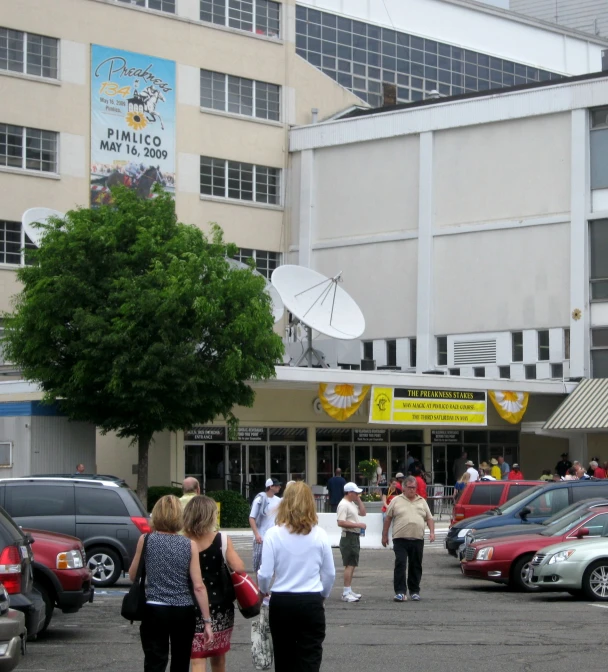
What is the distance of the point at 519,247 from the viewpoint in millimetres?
49438

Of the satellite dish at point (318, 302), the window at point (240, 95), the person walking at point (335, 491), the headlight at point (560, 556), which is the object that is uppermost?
the window at point (240, 95)

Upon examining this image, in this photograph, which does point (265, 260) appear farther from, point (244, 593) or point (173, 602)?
point (173, 602)

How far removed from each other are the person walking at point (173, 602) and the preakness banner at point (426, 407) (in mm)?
33313

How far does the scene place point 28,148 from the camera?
47.6m

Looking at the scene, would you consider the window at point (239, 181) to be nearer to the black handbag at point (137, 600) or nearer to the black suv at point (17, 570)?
the black suv at point (17, 570)

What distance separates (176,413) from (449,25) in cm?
3786

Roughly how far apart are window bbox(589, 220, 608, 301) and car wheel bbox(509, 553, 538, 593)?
28.9 m

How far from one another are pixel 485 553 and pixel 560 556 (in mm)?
1859

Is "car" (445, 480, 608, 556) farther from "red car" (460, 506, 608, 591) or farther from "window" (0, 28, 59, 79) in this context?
"window" (0, 28, 59, 79)

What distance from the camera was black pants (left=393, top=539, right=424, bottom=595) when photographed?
1833 centimetres

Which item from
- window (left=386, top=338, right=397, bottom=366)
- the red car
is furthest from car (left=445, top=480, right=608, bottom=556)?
→ window (left=386, top=338, right=397, bottom=366)

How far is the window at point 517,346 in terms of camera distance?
49.2 m

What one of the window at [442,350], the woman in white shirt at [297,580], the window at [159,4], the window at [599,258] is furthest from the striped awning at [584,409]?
the woman in white shirt at [297,580]

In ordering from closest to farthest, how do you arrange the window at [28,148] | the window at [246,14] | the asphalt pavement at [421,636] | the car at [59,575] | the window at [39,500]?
the asphalt pavement at [421,636] → the car at [59,575] → the window at [39,500] → the window at [28,148] → the window at [246,14]
